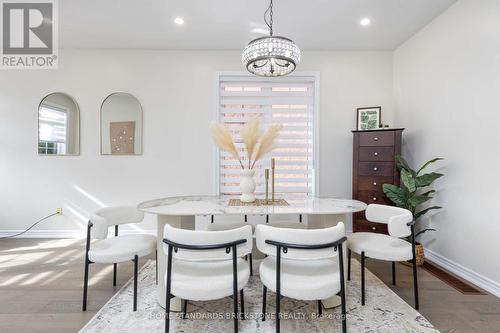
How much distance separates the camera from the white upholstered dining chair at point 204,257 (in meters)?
1.27

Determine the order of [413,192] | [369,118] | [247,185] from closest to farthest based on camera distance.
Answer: [247,185], [413,192], [369,118]

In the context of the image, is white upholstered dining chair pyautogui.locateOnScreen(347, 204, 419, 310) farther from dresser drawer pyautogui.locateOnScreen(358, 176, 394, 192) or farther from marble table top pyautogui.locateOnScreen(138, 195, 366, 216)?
dresser drawer pyautogui.locateOnScreen(358, 176, 394, 192)

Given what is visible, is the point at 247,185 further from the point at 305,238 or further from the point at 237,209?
the point at 305,238

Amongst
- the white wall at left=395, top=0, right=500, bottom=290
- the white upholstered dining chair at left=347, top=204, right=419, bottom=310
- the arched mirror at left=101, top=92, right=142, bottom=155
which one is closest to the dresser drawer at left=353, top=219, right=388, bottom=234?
the white wall at left=395, top=0, right=500, bottom=290

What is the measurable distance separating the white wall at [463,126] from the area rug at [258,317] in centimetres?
105

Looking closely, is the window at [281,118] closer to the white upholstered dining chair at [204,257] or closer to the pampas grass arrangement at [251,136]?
the pampas grass arrangement at [251,136]

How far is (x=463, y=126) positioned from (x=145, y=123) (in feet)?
12.6

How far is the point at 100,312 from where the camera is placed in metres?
1.74

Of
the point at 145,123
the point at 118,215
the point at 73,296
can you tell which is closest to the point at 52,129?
the point at 145,123

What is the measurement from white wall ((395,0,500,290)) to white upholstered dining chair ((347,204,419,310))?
3.04 ft

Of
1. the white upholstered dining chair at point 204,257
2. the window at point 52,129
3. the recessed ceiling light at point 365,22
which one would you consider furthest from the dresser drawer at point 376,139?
the window at point 52,129

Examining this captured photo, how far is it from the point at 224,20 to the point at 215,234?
8.27 ft

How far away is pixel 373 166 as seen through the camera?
290 cm

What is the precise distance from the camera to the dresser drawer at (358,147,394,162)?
2.83 meters
